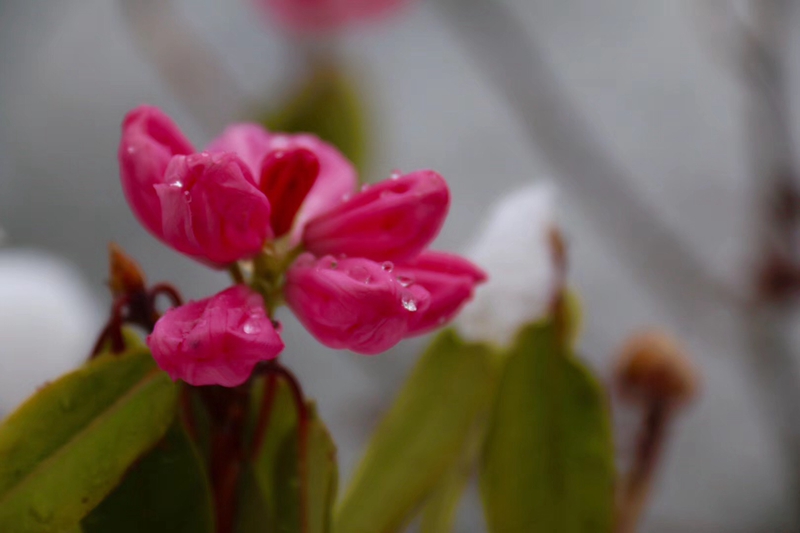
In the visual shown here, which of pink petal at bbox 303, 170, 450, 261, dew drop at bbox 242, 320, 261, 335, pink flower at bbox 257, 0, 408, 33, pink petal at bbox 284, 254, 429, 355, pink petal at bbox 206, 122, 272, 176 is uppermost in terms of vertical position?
pink flower at bbox 257, 0, 408, 33

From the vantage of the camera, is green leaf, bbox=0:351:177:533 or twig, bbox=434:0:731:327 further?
twig, bbox=434:0:731:327

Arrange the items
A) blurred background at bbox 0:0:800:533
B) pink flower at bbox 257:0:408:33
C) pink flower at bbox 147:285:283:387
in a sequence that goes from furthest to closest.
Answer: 1. blurred background at bbox 0:0:800:533
2. pink flower at bbox 257:0:408:33
3. pink flower at bbox 147:285:283:387

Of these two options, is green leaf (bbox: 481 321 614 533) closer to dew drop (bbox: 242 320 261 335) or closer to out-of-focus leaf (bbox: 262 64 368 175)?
dew drop (bbox: 242 320 261 335)

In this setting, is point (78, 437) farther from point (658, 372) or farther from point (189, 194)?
point (658, 372)

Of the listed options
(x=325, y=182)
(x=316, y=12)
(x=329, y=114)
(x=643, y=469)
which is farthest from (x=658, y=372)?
(x=316, y=12)

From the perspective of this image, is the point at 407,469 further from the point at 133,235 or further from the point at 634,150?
the point at 634,150

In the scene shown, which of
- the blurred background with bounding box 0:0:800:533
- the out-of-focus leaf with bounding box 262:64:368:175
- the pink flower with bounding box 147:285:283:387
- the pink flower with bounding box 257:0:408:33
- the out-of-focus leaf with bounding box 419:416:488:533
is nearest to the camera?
the pink flower with bounding box 147:285:283:387

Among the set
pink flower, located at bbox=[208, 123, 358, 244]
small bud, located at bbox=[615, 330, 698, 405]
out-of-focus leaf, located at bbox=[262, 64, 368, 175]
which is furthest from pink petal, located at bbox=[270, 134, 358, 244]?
out-of-focus leaf, located at bbox=[262, 64, 368, 175]

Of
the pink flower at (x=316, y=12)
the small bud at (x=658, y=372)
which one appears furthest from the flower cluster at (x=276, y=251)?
the pink flower at (x=316, y=12)
